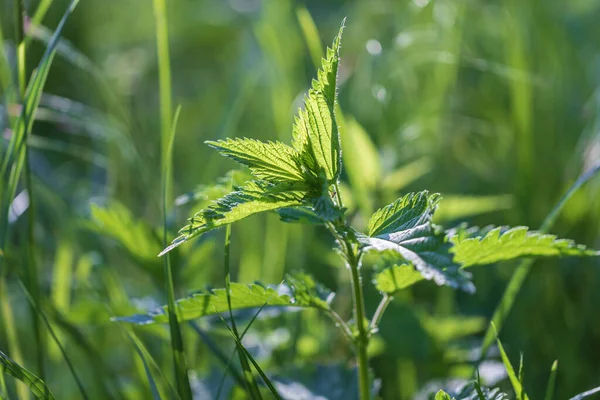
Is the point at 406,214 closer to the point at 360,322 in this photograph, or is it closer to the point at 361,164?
the point at 360,322

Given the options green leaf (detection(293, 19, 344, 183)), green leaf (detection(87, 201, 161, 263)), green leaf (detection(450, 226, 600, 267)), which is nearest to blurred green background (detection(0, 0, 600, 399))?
green leaf (detection(87, 201, 161, 263))

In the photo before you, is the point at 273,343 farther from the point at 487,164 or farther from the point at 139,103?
the point at 139,103

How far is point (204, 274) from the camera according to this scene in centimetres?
133

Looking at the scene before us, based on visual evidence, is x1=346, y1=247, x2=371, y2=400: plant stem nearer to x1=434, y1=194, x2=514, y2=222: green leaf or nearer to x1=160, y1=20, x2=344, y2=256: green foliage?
x1=160, y1=20, x2=344, y2=256: green foliage

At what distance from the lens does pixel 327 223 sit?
0.72 meters

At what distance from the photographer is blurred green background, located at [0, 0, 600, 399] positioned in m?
1.17

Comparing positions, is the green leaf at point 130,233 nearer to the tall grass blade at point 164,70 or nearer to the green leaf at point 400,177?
the tall grass blade at point 164,70

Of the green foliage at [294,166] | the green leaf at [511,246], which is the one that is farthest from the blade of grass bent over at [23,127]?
the green leaf at [511,246]

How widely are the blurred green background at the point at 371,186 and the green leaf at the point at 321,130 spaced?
229 millimetres

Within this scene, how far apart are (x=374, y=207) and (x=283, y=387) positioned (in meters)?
0.58

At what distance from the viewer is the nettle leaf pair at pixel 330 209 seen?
2.14 ft

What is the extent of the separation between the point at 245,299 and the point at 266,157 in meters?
0.17

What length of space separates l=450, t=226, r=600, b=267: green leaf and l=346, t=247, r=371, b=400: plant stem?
0.11m

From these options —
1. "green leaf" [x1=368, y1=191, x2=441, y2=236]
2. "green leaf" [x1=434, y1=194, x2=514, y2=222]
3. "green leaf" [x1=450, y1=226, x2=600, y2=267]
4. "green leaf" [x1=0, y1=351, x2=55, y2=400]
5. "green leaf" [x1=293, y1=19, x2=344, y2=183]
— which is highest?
"green leaf" [x1=434, y1=194, x2=514, y2=222]
